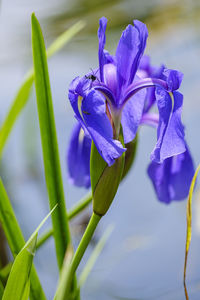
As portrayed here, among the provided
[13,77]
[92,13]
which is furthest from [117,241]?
[92,13]

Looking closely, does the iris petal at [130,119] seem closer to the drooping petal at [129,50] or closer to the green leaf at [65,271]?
the drooping petal at [129,50]

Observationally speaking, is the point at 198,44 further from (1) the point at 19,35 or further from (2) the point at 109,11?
(1) the point at 19,35

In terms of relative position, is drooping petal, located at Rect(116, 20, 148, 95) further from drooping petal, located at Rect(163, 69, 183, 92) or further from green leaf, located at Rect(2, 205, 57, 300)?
green leaf, located at Rect(2, 205, 57, 300)

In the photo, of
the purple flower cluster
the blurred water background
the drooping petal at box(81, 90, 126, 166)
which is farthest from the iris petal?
the blurred water background

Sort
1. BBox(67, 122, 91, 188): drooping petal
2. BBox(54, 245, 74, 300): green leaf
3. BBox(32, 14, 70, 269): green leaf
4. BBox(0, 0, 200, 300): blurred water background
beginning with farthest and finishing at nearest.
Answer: BBox(0, 0, 200, 300): blurred water background → BBox(67, 122, 91, 188): drooping petal → BBox(32, 14, 70, 269): green leaf → BBox(54, 245, 74, 300): green leaf

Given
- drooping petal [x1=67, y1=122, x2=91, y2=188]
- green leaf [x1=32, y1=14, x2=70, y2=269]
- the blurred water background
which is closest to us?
green leaf [x1=32, y1=14, x2=70, y2=269]

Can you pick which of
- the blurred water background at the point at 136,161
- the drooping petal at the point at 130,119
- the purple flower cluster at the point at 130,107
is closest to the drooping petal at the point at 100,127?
the purple flower cluster at the point at 130,107
